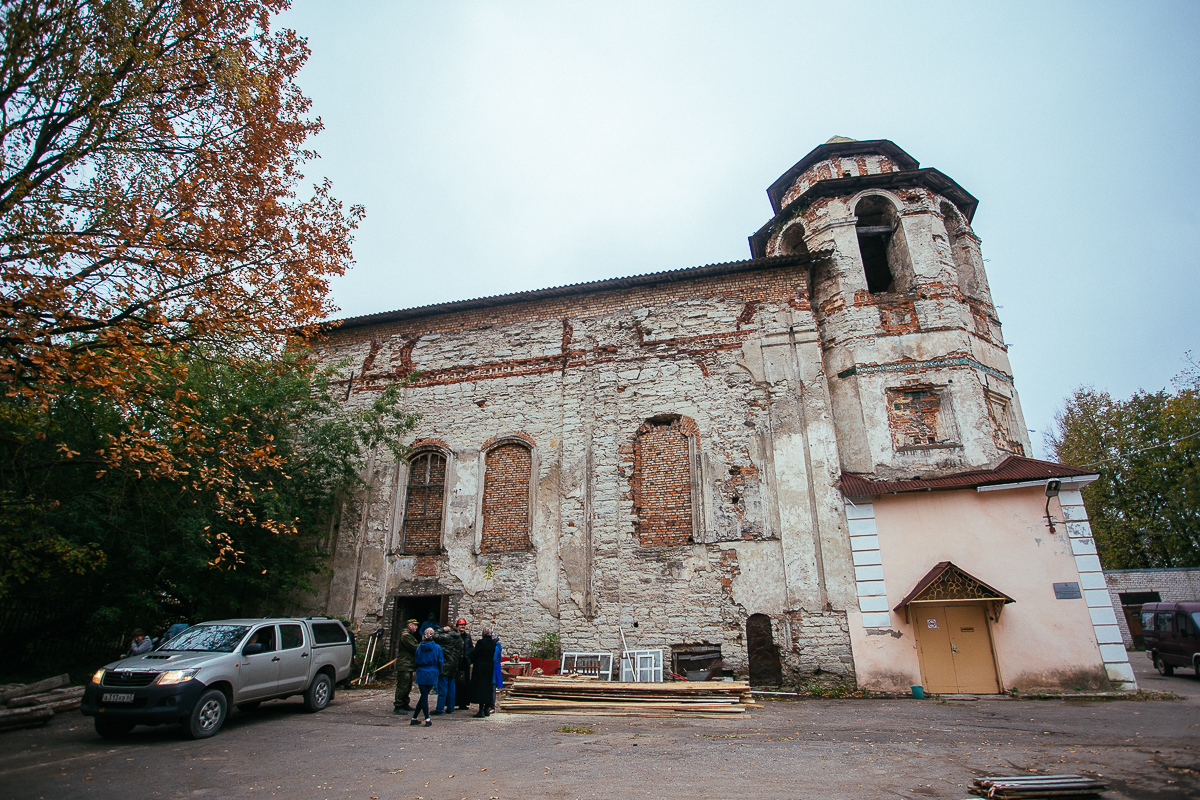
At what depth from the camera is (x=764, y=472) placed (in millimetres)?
12781

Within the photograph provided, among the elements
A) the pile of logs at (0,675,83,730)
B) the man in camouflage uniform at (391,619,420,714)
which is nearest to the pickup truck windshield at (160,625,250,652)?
the pile of logs at (0,675,83,730)

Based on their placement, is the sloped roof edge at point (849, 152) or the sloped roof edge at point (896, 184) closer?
the sloped roof edge at point (896, 184)

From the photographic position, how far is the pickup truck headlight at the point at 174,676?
730cm

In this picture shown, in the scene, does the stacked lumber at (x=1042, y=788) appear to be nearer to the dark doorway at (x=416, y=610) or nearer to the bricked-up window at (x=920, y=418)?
the bricked-up window at (x=920, y=418)

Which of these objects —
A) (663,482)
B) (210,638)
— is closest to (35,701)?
(210,638)

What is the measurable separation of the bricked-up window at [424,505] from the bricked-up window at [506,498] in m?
1.17

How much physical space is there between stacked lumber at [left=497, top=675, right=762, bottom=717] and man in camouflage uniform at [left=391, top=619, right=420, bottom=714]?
1536mm

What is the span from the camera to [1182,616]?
571 inches

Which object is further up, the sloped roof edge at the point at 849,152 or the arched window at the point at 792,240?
the sloped roof edge at the point at 849,152

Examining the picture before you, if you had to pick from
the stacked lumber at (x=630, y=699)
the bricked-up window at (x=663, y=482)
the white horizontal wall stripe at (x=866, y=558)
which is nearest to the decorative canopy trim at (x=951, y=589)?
the white horizontal wall stripe at (x=866, y=558)

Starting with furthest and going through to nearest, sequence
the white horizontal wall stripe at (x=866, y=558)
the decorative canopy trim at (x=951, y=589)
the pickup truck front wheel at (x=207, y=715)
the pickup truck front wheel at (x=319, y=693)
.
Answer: the white horizontal wall stripe at (x=866, y=558) → the decorative canopy trim at (x=951, y=589) → the pickup truck front wheel at (x=319, y=693) → the pickup truck front wheel at (x=207, y=715)

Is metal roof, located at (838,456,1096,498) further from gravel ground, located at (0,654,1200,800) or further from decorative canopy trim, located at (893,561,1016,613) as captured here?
gravel ground, located at (0,654,1200,800)

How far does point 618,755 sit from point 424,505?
920 centimetres

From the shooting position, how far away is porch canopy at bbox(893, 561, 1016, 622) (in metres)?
10.8
